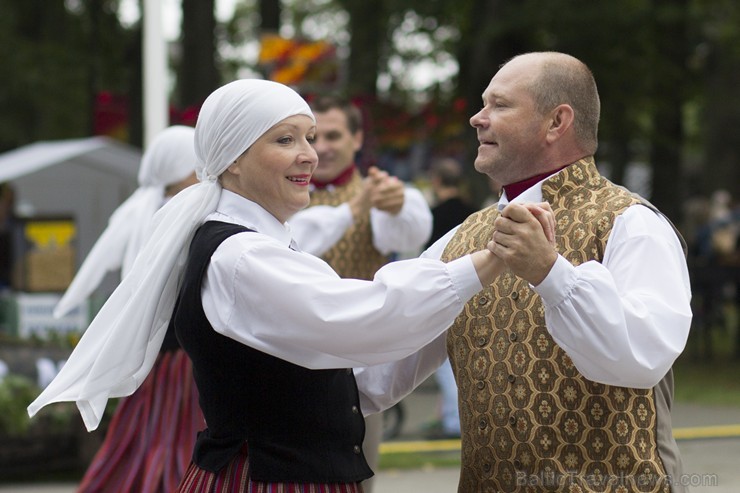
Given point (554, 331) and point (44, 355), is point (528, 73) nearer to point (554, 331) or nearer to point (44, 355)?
point (554, 331)

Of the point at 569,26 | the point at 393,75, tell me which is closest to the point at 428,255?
the point at 569,26

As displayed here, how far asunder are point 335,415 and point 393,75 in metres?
15.6

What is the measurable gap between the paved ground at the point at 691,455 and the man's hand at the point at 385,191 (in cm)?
199

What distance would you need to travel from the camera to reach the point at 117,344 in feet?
10.1

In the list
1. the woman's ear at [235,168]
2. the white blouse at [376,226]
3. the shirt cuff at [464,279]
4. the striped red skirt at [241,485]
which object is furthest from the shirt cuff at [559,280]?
the white blouse at [376,226]

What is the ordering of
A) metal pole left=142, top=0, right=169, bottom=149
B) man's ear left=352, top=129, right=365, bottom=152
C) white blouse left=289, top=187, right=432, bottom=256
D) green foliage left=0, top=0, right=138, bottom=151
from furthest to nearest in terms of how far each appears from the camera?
green foliage left=0, top=0, right=138, bottom=151
metal pole left=142, top=0, right=169, bottom=149
man's ear left=352, top=129, right=365, bottom=152
white blouse left=289, top=187, right=432, bottom=256

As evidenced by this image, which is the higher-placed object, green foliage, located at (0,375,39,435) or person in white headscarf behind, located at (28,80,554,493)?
person in white headscarf behind, located at (28,80,554,493)

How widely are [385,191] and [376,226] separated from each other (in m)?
0.39

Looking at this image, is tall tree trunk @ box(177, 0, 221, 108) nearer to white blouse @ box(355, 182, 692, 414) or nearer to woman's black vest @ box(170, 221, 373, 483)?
woman's black vest @ box(170, 221, 373, 483)

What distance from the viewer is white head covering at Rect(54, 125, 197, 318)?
5027 mm

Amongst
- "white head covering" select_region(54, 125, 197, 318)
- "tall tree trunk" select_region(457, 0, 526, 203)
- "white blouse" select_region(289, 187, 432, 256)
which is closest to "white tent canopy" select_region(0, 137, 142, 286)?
"tall tree trunk" select_region(457, 0, 526, 203)

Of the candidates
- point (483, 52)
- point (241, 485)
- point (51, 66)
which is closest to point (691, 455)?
point (241, 485)

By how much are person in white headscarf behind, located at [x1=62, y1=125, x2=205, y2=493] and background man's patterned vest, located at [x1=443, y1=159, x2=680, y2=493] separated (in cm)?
162

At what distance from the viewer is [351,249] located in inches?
205
